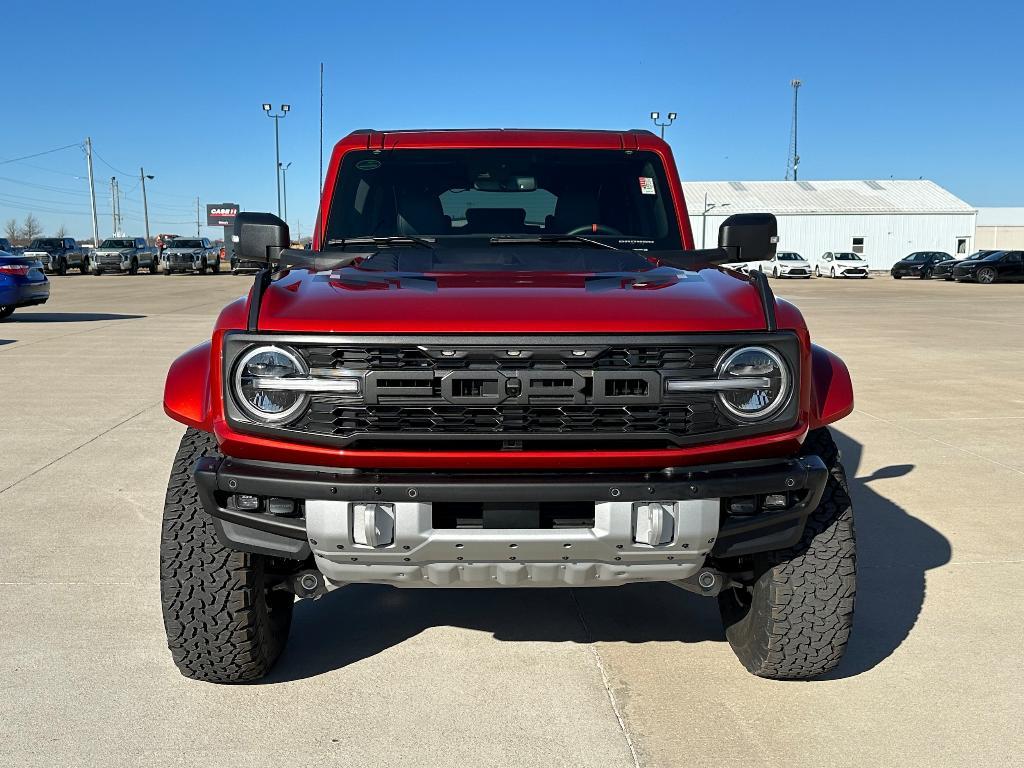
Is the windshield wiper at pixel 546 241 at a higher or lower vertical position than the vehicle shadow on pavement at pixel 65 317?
higher

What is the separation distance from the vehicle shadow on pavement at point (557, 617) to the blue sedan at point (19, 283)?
45.2ft

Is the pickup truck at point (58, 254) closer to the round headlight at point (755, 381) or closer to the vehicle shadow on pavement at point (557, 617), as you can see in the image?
the vehicle shadow on pavement at point (557, 617)

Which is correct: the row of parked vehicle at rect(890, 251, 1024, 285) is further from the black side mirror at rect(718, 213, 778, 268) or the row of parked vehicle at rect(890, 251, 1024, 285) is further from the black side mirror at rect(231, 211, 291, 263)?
the black side mirror at rect(231, 211, 291, 263)

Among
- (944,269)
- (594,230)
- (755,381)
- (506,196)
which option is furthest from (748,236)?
(944,269)

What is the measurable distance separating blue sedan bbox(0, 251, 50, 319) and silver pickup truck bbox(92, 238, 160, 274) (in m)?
29.3

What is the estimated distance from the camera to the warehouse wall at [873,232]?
199 ft

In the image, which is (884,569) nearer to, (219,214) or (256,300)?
(256,300)

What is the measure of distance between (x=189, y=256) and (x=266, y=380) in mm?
43568

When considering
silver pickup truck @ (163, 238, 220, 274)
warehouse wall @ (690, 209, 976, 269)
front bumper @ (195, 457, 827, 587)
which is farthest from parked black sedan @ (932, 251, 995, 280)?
front bumper @ (195, 457, 827, 587)

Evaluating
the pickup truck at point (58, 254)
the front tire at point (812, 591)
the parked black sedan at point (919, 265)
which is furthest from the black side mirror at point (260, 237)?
the parked black sedan at point (919, 265)

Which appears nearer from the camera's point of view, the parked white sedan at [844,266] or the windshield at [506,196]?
the windshield at [506,196]

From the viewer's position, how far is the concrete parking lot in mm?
2887

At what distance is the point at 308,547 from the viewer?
281 cm

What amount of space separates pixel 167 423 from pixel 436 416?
568 cm
